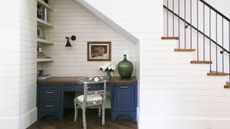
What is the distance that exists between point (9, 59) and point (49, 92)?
991 mm

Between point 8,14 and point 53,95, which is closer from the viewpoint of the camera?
point 8,14

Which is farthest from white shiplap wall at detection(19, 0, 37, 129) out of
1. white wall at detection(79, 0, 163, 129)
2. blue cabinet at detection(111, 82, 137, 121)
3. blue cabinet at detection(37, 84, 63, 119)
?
blue cabinet at detection(111, 82, 137, 121)

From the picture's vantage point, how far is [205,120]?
3.36 m

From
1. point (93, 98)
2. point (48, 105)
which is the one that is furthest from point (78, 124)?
point (48, 105)

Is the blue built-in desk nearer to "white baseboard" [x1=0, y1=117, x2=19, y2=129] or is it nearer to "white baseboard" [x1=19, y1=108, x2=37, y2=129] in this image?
"white baseboard" [x1=19, y1=108, x2=37, y2=129]

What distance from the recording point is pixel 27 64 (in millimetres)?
3588

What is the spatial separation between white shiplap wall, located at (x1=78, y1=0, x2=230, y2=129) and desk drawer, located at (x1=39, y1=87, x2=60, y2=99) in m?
1.64

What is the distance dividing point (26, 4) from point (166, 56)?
2630 millimetres

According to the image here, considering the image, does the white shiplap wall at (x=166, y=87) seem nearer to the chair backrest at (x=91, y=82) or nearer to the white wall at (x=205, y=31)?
the chair backrest at (x=91, y=82)

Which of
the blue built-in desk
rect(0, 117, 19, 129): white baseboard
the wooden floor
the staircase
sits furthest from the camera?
the staircase

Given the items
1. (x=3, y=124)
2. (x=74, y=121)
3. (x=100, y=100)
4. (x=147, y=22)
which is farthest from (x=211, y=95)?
(x=3, y=124)

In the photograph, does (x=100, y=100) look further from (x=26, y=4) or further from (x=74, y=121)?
(x=26, y=4)

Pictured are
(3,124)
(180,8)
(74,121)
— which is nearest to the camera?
(3,124)

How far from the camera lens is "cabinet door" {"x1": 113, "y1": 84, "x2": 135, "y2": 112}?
12.8 ft
